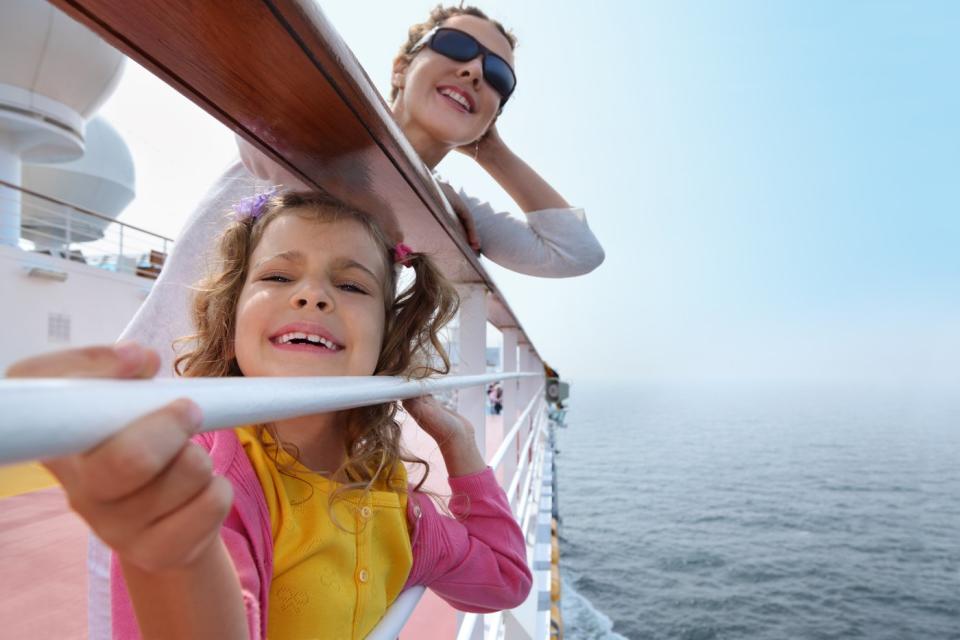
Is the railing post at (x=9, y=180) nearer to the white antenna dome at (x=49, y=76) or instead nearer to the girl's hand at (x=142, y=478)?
the white antenna dome at (x=49, y=76)

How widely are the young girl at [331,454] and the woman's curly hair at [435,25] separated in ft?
1.37

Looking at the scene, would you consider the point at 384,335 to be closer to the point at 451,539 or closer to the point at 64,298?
the point at 451,539

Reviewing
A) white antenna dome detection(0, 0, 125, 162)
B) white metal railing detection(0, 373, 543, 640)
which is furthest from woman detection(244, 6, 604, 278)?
white antenna dome detection(0, 0, 125, 162)

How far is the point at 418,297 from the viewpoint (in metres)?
0.82

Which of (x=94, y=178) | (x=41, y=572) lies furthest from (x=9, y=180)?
(x=41, y=572)

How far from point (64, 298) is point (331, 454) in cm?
621

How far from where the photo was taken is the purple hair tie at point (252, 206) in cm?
72

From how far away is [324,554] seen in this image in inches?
23.4

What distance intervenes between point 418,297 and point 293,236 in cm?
20

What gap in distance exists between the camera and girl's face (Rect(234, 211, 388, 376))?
2.09 feet

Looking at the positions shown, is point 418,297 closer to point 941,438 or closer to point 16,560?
point 16,560


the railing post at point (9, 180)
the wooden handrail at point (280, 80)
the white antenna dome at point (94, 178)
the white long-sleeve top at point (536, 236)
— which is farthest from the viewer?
the white antenna dome at point (94, 178)

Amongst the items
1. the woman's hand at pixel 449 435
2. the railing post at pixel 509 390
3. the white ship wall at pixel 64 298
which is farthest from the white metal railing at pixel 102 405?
the white ship wall at pixel 64 298

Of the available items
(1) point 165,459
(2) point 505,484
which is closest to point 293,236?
(1) point 165,459
